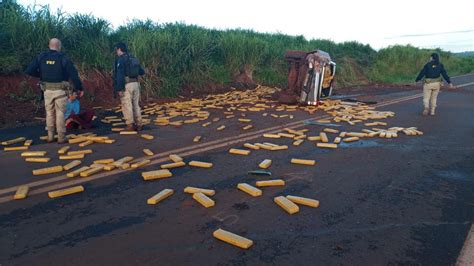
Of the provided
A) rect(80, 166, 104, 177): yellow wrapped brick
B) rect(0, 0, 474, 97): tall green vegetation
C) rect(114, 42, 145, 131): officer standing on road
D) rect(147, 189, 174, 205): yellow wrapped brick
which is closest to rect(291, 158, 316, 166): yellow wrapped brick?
rect(147, 189, 174, 205): yellow wrapped brick

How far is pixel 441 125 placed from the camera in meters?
10.1

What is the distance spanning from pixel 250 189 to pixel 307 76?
9009 millimetres

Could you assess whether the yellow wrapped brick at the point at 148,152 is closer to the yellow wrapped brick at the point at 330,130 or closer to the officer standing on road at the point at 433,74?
the yellow wrapped brick at the point at 330,130

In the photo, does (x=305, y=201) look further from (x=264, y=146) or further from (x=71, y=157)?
(x=71, y=157)

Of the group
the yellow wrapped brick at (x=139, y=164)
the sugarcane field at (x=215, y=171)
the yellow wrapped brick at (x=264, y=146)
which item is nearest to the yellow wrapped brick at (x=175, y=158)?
the sugarcane field at (x=215, y=171)

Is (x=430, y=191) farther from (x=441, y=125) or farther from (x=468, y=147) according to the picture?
(x=441, y=125)

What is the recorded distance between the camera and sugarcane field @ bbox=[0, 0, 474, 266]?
3521 millimetres

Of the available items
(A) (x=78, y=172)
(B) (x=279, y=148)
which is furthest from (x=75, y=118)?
(B) (x=279, y=148)

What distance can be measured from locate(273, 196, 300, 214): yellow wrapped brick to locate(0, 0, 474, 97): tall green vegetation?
1084 centimetres

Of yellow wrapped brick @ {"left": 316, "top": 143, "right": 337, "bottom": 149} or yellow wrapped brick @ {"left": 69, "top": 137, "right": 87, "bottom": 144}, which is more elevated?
yellow wrapped brick @ {"left": 316, "top": 143, "right": 337, "bottom": 149}

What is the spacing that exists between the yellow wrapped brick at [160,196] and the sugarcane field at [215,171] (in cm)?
2

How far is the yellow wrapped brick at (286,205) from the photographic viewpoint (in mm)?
4273

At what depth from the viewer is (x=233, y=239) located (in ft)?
11.6

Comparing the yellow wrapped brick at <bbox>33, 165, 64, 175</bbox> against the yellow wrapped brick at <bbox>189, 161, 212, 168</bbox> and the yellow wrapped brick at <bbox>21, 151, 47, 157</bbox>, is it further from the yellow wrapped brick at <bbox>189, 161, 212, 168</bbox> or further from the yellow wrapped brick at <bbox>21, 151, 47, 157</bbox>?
the yellow wrapped brick at <bbox>189, 161, 212, 168</bbox>
